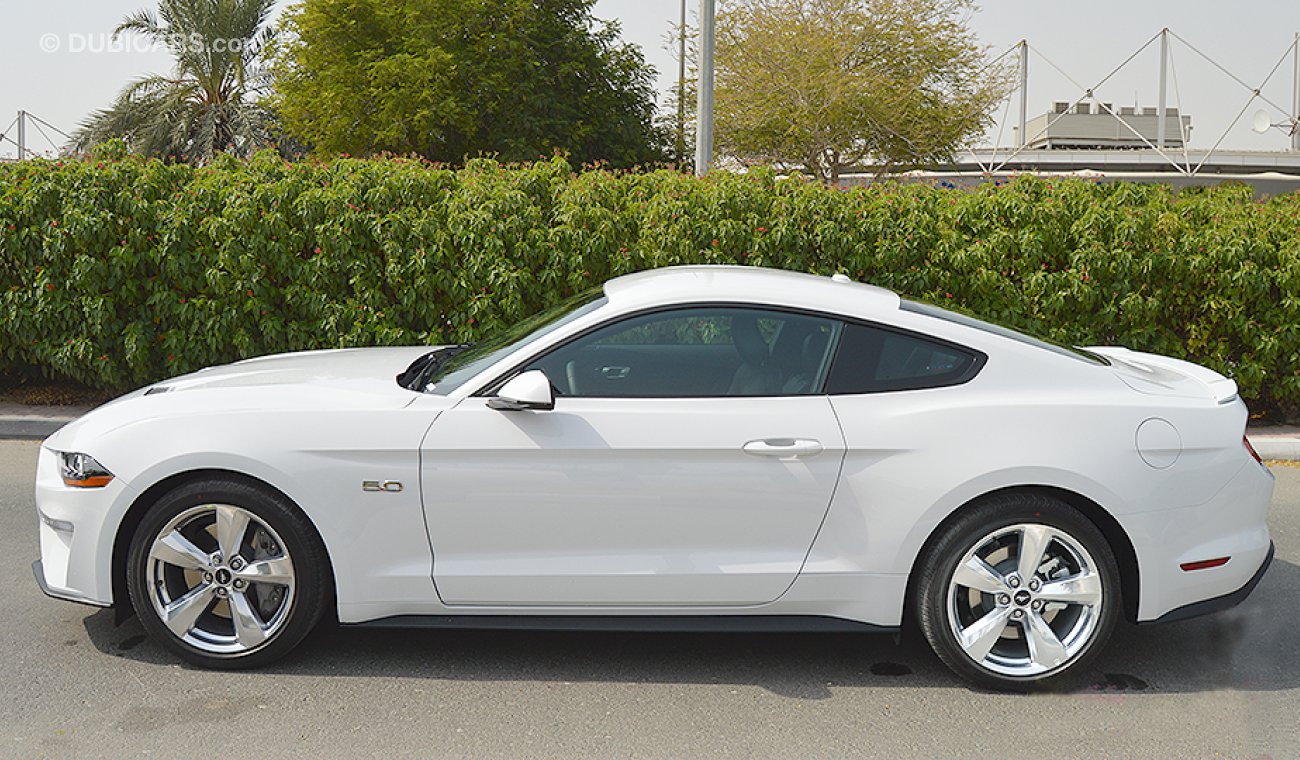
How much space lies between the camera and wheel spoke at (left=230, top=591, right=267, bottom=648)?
4.45 meters

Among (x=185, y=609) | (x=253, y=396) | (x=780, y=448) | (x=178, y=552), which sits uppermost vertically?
(x=253, y=396)

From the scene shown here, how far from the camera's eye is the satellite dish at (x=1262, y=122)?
61047mm

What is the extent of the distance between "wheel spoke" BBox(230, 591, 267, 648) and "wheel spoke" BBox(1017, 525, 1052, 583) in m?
2.72

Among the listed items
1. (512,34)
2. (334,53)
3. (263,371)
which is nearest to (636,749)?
(263,371)

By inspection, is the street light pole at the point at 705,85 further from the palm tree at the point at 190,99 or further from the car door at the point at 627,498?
the palm tree at the point at 190,99

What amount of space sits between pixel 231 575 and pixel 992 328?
2977 mm

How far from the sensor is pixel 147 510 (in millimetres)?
4457

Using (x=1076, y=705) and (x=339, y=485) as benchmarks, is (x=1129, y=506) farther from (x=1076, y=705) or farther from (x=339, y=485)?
(x=339, y=485)

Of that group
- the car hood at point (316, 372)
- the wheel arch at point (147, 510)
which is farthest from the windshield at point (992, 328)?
the wheel arch at point (147, 510)

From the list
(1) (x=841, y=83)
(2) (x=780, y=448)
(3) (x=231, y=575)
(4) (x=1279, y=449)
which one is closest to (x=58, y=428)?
(3) (x=231, y=575)

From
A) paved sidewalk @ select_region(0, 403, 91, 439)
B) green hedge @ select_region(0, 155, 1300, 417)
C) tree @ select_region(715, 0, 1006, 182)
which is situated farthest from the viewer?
tree @ select_region(715, 0, 1006, 182)

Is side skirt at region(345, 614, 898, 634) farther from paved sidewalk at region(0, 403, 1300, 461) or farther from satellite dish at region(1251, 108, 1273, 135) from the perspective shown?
satellite dish at region(1251, 108, 1273, 135)

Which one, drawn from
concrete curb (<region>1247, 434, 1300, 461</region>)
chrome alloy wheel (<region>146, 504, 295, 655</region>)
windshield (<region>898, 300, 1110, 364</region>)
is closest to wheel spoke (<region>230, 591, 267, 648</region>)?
chrome alloy wheel (<region>146, 504, 295, 655</region>)

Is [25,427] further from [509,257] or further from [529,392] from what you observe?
[529,392]
